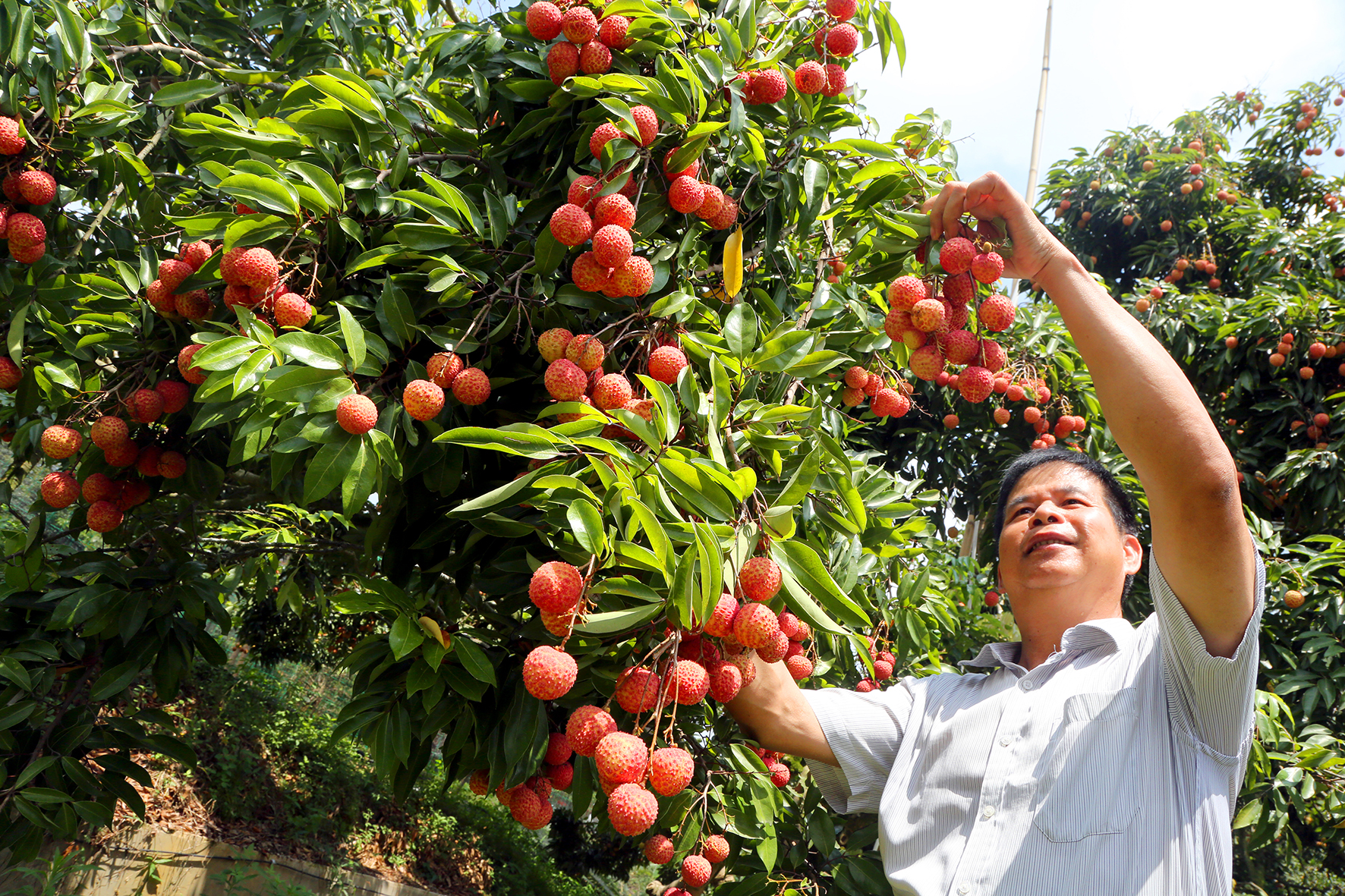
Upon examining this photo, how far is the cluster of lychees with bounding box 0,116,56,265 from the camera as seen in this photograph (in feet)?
6.08

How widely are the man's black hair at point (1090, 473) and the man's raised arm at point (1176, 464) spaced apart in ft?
1.46

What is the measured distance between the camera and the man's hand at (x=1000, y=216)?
49.3 inches

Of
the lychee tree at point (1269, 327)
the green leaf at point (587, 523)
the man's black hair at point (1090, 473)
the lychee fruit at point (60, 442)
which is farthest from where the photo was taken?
the lychee tree at point (1269, 327)

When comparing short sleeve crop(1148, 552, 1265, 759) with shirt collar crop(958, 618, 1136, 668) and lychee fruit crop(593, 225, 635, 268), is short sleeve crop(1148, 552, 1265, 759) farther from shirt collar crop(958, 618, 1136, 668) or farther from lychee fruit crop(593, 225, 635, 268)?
lychee fruit crop(593, 225, 635, 268)

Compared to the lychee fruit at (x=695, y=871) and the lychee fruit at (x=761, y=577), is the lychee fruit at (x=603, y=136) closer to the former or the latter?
the lychee fruit at (x=761, y=577)

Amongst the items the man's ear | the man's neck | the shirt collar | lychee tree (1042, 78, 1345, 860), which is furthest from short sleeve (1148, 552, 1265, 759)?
lychee tree (1042, 78, 1345, 860)

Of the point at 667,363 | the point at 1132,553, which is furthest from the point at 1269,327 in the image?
the point at 667,363

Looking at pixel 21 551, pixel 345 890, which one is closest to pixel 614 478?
pixel 21 551

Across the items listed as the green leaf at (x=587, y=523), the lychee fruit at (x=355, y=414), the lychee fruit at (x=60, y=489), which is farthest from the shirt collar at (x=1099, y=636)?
the lychee fruit at (x=60, y=489)

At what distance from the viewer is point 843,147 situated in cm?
144

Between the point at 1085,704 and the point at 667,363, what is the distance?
2.66 ft

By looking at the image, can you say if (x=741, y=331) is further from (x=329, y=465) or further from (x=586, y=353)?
(x=329, y=465)

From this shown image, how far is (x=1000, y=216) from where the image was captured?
129cm

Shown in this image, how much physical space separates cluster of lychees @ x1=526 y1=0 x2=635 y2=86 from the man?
573 mm
